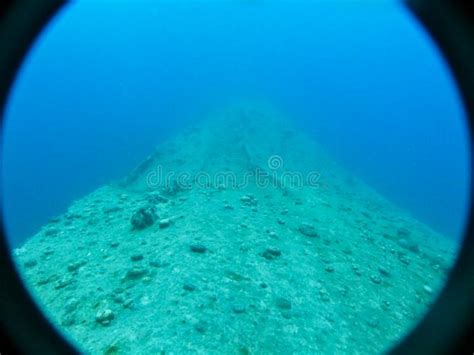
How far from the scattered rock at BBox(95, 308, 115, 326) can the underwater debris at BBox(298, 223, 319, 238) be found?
5.07 metres

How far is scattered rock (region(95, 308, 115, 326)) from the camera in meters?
5.07

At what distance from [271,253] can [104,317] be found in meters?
3.57

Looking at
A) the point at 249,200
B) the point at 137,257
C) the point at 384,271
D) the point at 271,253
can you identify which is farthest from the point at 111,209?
the point at 384,271

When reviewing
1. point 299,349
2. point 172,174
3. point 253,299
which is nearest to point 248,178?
point 172,174

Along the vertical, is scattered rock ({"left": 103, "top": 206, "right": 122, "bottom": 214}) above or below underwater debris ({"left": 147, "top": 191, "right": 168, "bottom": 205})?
below

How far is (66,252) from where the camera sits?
7750mm

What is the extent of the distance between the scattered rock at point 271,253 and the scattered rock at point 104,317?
325 cm

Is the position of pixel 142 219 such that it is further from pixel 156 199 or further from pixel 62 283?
pixel 62 283

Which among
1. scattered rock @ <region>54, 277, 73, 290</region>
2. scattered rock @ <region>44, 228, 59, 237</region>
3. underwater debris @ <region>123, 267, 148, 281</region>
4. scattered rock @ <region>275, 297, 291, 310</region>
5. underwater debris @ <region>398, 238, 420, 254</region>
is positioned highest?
underwater debris @ <region>398, 238, 420, 254</region>

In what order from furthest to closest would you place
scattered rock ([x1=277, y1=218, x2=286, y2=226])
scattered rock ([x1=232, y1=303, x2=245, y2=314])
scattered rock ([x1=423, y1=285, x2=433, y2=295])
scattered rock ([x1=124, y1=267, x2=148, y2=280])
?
scattered rock ([x1=277, y1=218, x2=286, y2=226]) → scattered rock ([x1=423, y1=285, x2=433, y2=295]) → scattered rock ([x1=124, y1=267, x2=148, y2=280]) → scattered rock ([x1=232, y1=303, x2=245, y2=314])

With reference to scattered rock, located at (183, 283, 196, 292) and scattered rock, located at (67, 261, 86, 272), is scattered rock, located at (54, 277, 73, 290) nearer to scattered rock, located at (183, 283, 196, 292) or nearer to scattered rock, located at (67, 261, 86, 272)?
scattered rock, located at (67, 261, 86, 272)

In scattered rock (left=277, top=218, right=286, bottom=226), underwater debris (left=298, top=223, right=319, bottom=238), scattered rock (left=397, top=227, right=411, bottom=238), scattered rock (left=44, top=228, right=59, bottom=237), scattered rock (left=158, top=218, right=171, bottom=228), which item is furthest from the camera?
scattered rock (left=397, top=227, right=411, bottom=238)

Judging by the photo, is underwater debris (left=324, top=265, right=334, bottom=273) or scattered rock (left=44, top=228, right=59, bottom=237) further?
scattered rock (left=44, top=228, right=59, bottom=237)

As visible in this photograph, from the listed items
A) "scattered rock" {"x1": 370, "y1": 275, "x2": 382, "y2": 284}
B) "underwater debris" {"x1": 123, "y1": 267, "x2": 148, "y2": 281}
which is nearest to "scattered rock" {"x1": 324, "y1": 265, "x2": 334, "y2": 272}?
"scattered rock" {"x1": 370, "y1": 275, "x2": 382, "y2": 284}
